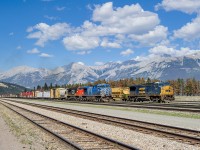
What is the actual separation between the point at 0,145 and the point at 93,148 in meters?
4.18

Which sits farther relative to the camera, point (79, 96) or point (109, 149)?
point (79, 96)

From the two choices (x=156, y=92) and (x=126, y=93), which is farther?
(x=126, y=93)

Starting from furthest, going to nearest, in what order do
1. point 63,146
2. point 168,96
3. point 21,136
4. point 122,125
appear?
1. point 168,96
2. point 122,125
3. point 21,136
4. point 63,146

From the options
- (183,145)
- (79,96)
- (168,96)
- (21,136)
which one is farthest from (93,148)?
(79,96)

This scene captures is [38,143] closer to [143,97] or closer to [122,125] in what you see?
[122,125]

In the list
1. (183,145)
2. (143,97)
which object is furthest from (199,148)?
(143,97)

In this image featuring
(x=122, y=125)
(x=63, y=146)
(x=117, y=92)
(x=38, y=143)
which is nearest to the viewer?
(x=63, y=146)

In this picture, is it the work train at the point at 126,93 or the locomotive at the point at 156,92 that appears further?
the work train at the point at 126,93

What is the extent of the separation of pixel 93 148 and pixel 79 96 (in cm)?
7385

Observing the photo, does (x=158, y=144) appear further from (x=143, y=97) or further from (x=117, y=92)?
(x=117, y=92)

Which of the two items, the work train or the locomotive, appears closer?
the locomotive

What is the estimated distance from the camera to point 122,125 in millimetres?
21453

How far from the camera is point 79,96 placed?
284 feet

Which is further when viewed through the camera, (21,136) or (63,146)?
(21,136)
